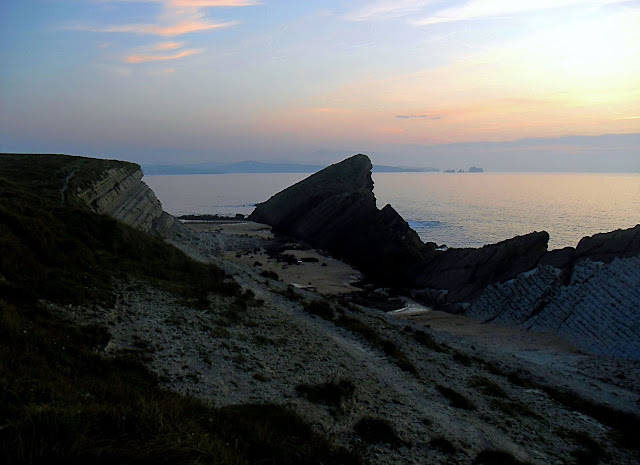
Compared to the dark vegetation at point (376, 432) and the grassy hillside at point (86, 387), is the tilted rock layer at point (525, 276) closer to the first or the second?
the dark vegetation at point (376, 432)

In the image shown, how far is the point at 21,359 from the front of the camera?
27.3 ft

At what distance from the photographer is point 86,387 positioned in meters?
8.20

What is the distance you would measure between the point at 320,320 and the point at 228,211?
103 meters

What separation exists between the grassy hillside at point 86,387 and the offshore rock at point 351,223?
30545 mm

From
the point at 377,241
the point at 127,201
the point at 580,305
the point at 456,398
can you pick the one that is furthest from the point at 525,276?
the point at 127,201

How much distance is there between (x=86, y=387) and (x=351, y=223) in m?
55.8

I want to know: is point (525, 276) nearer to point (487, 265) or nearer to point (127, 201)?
point (487, 265)

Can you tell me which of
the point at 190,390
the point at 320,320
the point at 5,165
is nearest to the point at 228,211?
the point at 5,165

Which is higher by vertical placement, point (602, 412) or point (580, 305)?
point (580, 305)

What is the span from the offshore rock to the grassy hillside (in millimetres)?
30545

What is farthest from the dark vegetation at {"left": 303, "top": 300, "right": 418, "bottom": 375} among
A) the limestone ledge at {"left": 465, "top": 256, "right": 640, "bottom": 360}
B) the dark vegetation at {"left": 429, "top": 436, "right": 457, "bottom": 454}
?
the limestone ledge at {"left": 465, "top": 256, "right": 640, "bottom": 360}

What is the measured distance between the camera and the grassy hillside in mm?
5410

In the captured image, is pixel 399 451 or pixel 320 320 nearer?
pixel 399 451

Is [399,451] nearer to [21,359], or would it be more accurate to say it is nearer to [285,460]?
[285,460]
